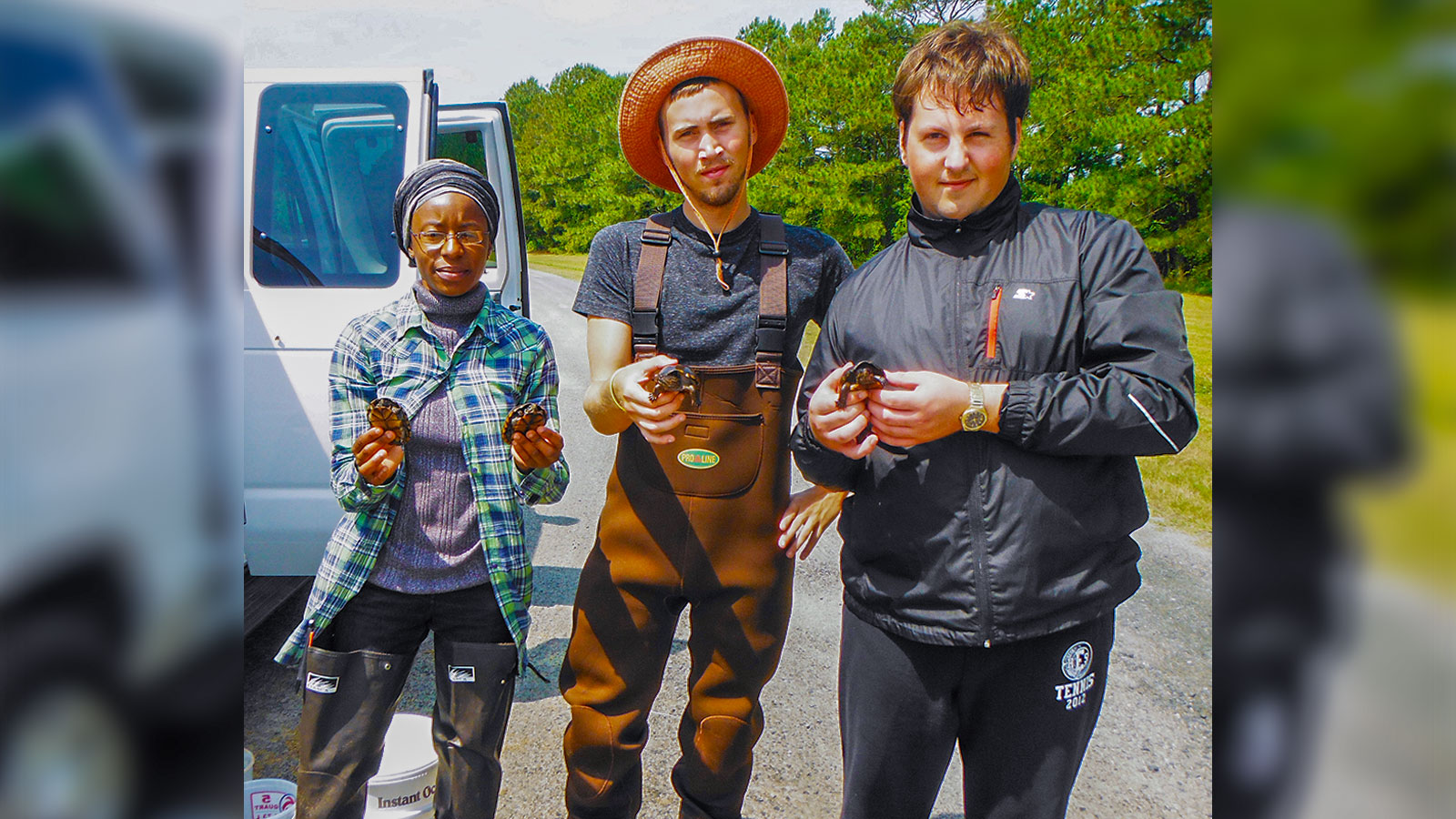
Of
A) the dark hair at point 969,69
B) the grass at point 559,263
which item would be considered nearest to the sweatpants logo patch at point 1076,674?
the dark hair at point 969,69

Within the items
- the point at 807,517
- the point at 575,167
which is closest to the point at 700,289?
the point at 807,517

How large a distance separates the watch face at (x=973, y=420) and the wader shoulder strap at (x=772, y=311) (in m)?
0.64

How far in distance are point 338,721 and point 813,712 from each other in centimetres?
212

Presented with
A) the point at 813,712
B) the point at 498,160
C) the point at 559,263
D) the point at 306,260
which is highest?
the point at 498,160

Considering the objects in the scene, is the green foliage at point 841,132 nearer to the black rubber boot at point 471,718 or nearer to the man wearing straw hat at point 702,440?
the man wearing straw hat at point 702,440

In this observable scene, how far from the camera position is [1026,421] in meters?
1.46

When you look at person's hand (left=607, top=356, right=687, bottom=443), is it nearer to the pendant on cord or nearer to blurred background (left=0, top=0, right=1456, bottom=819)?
the pendant on cord

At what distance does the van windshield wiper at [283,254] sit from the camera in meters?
3.54

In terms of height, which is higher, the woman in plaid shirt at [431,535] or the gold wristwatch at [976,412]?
the gold wristwatch at [976,412]
